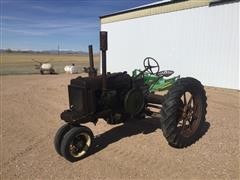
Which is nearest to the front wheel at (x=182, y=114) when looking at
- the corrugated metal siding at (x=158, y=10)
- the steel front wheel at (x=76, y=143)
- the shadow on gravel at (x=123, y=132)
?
the shadow on gravel at (x=123, y=132)

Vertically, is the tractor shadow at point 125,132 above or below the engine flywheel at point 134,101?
below

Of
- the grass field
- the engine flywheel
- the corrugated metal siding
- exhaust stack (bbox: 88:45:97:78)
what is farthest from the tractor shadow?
the grass field

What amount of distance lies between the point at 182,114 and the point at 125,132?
52.2 inches

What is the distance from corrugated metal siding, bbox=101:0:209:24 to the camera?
40.3 feet

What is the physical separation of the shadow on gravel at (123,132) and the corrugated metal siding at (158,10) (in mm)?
7501

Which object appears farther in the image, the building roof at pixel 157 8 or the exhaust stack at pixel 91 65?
the building roof at pixel 157 8

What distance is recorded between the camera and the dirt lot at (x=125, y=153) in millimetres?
4004

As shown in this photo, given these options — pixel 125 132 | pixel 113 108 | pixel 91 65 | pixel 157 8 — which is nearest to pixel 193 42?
pixel 157 8

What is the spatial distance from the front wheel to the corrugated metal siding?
778cm

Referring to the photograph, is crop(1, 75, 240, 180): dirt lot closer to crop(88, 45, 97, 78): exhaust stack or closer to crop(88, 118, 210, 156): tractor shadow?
crop(88, 118, 210, 156): tractor shadow

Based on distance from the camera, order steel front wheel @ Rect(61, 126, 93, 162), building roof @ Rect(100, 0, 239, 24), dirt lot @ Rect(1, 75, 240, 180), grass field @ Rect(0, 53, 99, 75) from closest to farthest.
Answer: dirt lot @ Rect(1, 75, 240, 180) → steel front wheel @ Rect(61, 126, 93, 162) → building roof @ Rect(100, 0, 239, 24) → grass field @ Rect(0, 53, 99, 75)

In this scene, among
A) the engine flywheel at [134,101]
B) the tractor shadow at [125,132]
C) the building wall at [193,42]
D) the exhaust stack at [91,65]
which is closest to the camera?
the exhaust stack at [91,65]

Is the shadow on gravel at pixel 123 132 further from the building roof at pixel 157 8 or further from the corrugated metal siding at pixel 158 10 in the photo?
the corrugated metal siding at pixel 158 10

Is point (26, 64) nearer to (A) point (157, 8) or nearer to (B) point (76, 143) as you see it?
(A) point (157, 8)
